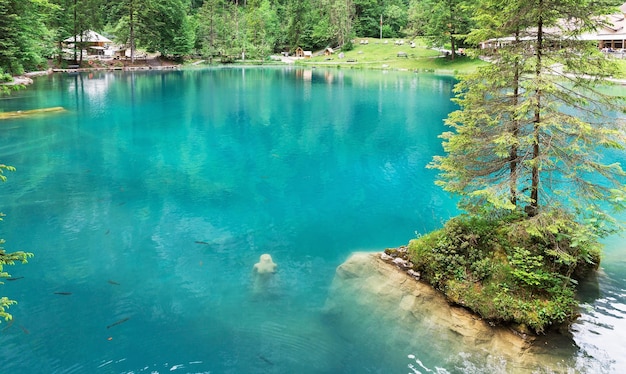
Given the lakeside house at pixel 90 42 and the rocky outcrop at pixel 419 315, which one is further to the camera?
the lakeside house at pixel 90 42

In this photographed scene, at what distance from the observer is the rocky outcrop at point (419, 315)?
330 inches

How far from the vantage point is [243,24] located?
10581cm

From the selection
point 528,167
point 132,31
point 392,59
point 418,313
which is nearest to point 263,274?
point 418,313

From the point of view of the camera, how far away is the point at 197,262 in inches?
500

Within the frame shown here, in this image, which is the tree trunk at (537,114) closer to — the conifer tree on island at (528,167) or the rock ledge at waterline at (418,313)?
the conifer tree on island at (528,167)

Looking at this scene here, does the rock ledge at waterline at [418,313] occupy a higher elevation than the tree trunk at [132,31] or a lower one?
lower

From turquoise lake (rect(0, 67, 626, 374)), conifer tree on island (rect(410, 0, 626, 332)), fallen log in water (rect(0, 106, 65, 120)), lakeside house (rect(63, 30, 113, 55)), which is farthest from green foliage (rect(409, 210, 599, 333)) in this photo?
lakeside house (rect(63, 30, 113, 55))

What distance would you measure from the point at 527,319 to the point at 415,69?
252ft

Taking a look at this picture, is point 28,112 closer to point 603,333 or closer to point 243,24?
point 603,333

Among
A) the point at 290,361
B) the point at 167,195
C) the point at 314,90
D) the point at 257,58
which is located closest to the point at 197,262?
the point at 290,361

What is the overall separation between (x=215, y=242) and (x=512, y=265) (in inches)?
340

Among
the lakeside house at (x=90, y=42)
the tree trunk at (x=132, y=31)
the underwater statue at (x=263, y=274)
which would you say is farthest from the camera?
the tree trunk at (x=132, y=31)

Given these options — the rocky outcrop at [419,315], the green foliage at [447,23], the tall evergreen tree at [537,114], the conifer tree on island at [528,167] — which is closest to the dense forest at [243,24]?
the green foliage at [447,23]

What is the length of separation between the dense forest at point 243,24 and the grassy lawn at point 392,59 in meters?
4.26
